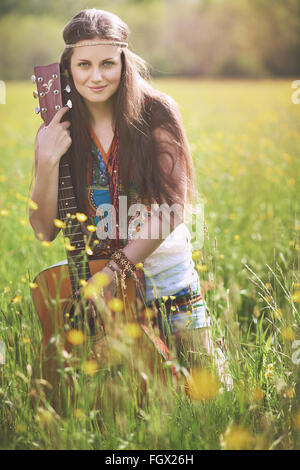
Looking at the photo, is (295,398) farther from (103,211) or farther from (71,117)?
(71,117)

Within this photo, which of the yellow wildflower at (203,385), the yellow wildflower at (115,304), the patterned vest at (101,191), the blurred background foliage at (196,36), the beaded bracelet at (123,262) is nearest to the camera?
the yellow wildflower at (115,304)

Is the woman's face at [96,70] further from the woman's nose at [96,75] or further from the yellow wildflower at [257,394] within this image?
the yellow wildflower at [257,394]

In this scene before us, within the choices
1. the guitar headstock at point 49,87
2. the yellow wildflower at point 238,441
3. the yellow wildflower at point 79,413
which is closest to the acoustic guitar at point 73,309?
the guitar headstock at point 49,87

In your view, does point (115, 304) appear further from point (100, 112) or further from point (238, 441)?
point (100, 112)

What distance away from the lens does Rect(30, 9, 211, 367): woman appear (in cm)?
161

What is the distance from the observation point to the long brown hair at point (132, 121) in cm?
162

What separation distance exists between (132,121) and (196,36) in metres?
19.0

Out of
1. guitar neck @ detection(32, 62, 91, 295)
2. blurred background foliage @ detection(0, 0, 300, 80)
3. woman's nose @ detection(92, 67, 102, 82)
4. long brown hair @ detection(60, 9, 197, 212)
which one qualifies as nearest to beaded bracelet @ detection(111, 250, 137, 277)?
guitar neck @ detection(32, 62, 91, 295)

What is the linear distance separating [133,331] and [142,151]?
0.61 metres

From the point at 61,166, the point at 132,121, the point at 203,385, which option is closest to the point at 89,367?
the point at 203,385

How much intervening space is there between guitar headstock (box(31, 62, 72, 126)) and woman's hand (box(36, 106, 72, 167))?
40mm

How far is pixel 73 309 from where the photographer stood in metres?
1.58

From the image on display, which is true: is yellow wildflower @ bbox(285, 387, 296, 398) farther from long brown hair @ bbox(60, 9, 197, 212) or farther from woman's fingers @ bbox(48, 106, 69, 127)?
woman's fingers @ bbox(48, 106, 69, 127)

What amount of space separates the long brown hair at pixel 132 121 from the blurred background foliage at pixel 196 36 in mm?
13013
